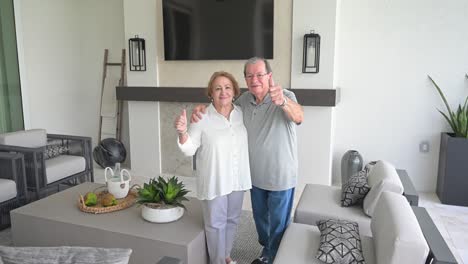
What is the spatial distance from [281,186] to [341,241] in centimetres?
48

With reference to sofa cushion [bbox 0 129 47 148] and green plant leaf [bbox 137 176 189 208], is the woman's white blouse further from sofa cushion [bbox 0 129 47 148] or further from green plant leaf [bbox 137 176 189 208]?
sofa cushion [bbox 0 129 47 148]

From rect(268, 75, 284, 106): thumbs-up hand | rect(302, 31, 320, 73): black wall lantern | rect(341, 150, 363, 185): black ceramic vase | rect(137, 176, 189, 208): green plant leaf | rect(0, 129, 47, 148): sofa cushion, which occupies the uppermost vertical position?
rect(302, 31, 320, 73): black wall lantern

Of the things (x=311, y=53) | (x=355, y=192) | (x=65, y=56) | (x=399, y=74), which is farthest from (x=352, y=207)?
(x=65, y=56)

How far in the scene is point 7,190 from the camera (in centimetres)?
297

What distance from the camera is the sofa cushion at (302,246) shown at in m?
1.83

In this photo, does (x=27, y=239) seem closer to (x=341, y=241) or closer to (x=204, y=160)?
(x=204, y=160)

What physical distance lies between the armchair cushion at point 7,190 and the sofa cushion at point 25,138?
2.04 feet

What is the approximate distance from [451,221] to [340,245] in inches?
80.5

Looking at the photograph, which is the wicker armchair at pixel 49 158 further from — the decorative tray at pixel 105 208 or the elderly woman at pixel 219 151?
the elderly woman at pixel 219 151

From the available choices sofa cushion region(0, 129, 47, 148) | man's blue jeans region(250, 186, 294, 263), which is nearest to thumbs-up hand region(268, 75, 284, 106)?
man's blue jeans region(250, 186, 294, 263)

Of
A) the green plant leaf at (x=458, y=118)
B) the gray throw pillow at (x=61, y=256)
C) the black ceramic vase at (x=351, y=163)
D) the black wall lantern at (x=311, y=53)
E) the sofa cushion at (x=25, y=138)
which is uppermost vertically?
the black wall lantern at (x=311, y=53)

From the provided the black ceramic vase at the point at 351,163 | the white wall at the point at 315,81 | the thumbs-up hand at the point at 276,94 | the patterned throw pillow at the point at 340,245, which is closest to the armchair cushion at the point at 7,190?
the thumbs-up hand at the point at 276,94

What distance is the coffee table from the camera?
81.1 inches

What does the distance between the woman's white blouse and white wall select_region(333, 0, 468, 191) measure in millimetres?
2486
